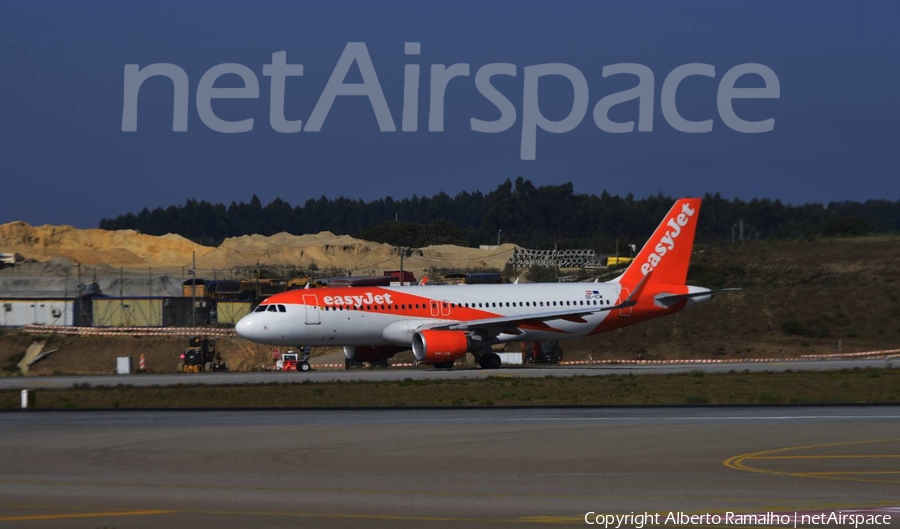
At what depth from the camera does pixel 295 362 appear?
168 feet

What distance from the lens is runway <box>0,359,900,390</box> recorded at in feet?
120

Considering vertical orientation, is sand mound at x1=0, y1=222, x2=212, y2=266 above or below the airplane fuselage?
above

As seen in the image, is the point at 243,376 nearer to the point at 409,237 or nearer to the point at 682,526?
the point at 682,526

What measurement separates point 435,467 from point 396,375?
72.8 ft

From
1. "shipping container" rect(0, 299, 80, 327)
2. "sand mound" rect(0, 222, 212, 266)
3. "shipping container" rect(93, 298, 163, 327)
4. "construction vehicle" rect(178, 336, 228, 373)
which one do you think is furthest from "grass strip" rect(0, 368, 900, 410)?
"sand mound" rect(0, 222, 212, 266)

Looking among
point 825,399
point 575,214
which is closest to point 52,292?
point 825,399

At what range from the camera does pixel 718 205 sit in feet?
486

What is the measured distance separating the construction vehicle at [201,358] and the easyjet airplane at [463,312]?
12.0 m

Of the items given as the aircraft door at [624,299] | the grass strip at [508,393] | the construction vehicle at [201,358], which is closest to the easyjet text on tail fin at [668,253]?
the aircraft door at [624,299]

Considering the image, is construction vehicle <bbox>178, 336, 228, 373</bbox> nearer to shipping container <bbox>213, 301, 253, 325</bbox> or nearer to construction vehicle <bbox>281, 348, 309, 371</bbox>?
construction vehicle <bbox>281, 348, 309, 371</bbox>

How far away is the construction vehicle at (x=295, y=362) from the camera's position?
42844mm

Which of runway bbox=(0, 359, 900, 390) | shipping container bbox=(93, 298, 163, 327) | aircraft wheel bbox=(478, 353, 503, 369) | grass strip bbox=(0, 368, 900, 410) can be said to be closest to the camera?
grass strip bbox=(0, 368, 900, 410)

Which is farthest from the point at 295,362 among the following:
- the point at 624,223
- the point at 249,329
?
the point at 624,223

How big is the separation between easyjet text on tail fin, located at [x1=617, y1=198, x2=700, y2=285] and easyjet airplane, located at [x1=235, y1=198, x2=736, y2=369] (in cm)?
4
